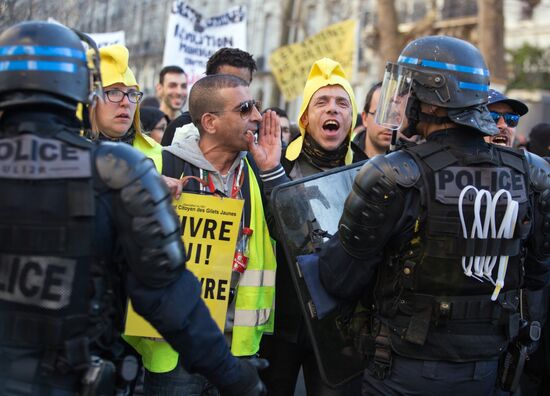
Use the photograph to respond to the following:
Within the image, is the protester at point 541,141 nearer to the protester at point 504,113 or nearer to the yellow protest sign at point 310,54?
the protester at point 504,113

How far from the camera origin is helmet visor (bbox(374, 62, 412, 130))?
3.58 meters

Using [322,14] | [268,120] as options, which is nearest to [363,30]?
[322,14]

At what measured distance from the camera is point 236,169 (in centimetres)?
428

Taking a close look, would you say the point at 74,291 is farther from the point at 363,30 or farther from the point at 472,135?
the point at 363,30

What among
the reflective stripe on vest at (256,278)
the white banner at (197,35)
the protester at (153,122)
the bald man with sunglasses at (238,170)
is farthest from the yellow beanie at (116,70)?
the white banner at (197,35)

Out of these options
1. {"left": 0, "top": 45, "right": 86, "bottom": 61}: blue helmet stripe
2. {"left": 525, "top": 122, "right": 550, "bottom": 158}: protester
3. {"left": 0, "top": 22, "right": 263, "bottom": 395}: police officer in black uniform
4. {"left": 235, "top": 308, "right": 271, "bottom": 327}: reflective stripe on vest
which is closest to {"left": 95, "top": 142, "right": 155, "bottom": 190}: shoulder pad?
{"left": 0, "top": 22, "right": 263, "bottom": 395}: police officer in black uniform

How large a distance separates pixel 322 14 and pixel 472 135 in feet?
121

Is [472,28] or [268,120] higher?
[472,28]

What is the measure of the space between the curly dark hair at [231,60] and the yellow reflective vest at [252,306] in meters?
1.79

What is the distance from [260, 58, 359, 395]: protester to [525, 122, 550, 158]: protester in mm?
2293

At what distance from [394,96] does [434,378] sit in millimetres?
1214

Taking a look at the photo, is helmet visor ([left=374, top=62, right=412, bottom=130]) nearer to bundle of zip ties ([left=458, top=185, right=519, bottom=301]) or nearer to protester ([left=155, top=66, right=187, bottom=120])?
bundle of zip ties ([left=458, top=185, right=519, bottom=301])

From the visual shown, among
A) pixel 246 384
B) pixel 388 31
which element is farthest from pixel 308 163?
pixel 388 31

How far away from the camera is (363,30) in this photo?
36469mm
